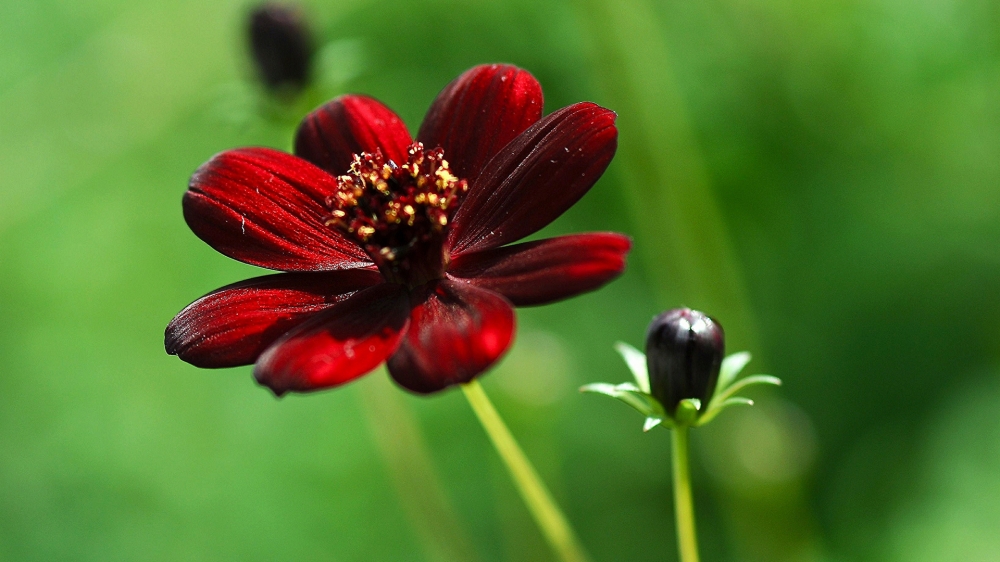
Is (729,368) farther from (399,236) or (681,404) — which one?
(399,236)

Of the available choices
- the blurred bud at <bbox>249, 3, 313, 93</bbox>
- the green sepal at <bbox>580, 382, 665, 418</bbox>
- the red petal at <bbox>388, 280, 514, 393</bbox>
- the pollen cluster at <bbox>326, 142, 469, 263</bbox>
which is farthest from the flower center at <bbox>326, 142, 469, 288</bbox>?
the blurred bud at <bbox>249, 3, 313, 93</bbox>

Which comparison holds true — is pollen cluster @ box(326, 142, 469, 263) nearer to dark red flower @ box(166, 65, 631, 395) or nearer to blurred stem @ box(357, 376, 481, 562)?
dark red flower @ box(166, 65, 631, 395)

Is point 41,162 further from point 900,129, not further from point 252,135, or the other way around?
point 900,129

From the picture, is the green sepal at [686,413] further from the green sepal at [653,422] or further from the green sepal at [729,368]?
the green sepal at [729,368]

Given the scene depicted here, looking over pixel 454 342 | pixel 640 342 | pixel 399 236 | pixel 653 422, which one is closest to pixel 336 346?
pixel 454 342

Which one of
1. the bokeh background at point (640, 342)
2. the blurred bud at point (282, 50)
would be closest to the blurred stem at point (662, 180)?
the bokeh background at point (640, 342)

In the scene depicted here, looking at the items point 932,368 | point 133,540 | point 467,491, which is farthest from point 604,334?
point 133,540
